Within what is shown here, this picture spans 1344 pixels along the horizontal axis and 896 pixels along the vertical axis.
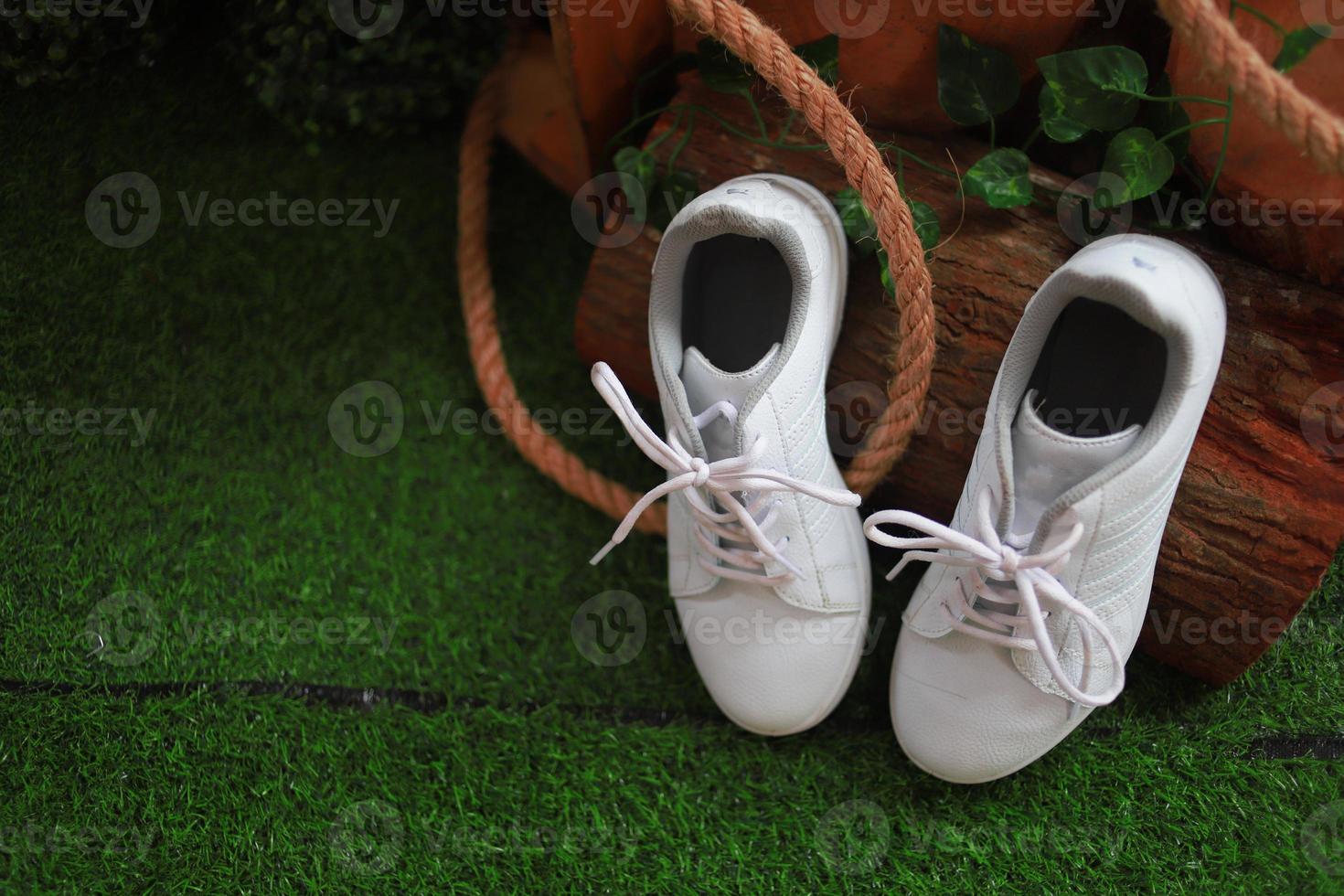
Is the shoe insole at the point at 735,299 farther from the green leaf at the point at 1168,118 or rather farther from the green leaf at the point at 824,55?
the green leaf at the point at 1168,118

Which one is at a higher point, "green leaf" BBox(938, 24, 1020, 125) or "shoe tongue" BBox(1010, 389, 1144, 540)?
"green leaf" BBox(938, 24, 1020, 125)

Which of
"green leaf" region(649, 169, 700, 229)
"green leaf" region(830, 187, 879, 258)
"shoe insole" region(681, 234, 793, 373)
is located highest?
"green leaf" region(830, 187, 879, 258)

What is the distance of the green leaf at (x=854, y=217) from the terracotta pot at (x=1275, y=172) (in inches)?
14.6

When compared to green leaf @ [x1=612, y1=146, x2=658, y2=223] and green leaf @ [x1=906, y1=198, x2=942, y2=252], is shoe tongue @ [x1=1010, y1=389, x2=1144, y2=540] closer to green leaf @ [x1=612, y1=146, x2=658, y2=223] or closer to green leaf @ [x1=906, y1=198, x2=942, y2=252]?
green leaf @ [x1=906, y1=198, x2=942, y2=252]

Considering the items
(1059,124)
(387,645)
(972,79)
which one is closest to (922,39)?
(972,79)

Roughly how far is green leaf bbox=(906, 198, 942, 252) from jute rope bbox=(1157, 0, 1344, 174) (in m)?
0.35

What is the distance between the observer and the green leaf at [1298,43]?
101cm

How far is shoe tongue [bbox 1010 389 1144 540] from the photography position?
1019mm

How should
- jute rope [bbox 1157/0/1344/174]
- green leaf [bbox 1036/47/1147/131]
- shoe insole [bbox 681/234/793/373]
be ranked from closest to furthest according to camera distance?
jute rope [bbox 1157/0/1344/174]
green leaf [bbox 1036/47/1147/131]
shoe insole [bbox 681/234/793/373]

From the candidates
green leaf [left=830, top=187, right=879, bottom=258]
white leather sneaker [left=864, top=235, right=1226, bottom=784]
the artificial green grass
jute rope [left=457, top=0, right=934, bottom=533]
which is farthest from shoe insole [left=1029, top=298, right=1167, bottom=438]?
the artificial green grass

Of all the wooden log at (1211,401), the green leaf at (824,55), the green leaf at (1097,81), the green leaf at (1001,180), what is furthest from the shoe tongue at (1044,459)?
the green leaf at (824,55)

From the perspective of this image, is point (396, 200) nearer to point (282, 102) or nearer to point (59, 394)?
point (282, 102)

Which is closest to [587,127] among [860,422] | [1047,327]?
[860,422]

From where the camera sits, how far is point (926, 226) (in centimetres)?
120
